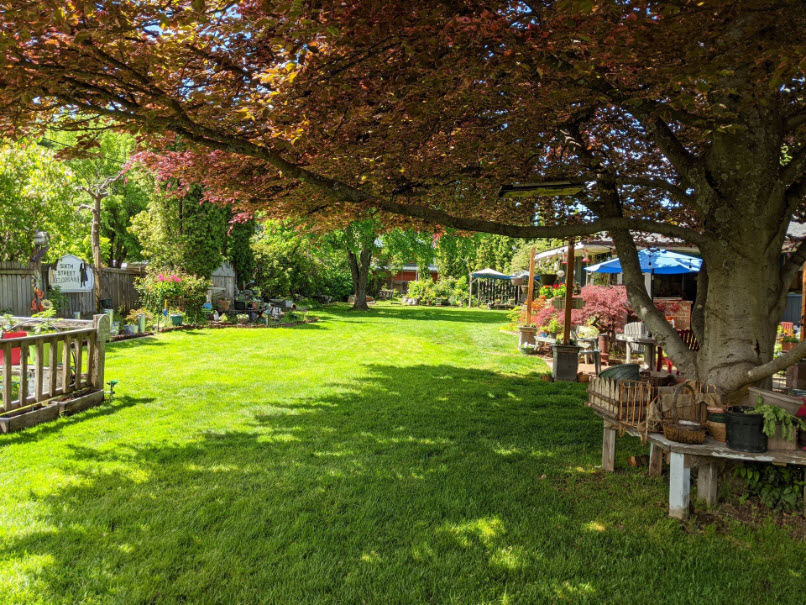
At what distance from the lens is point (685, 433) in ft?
12.2

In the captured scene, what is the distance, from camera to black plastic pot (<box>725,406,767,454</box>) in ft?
11.7

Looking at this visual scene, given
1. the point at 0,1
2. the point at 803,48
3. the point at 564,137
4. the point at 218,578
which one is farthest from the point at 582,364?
the point at 0,1

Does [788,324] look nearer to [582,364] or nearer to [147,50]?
Answer: [582,364]

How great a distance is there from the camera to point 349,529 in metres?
3.46

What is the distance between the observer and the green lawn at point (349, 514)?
2855 millimetres

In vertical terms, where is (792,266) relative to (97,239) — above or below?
below

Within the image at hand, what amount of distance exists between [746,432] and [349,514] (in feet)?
9.38

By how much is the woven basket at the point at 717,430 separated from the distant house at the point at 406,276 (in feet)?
125

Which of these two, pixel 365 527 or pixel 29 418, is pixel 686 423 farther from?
pixel 29 418

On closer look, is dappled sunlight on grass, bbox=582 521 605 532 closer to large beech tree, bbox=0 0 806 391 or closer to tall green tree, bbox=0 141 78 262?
large beech tree, bbox=0 0 806 391

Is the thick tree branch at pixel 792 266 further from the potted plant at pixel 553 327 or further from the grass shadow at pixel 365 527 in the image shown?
the potted plant at pixel 553 327

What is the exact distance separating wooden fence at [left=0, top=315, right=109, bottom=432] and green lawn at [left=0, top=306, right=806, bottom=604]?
31 centimetres

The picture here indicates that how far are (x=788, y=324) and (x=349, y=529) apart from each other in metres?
13.1

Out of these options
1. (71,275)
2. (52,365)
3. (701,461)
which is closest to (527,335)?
(701,461)
